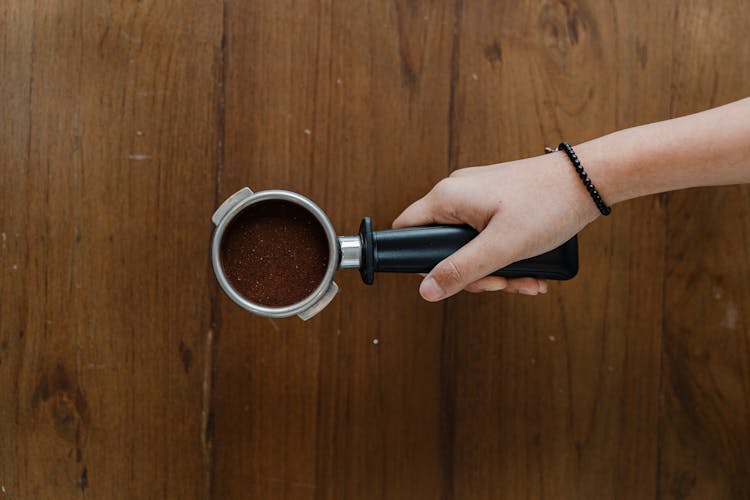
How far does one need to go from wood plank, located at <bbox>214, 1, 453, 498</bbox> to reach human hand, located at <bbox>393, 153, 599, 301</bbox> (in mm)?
87

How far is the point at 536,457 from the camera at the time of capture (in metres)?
0.57

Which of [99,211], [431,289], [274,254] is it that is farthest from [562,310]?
[99,211]

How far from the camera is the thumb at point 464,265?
43cm

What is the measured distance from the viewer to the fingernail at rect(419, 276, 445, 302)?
0.44m

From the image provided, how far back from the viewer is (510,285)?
1.69 feet

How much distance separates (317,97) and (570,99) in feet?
0.76

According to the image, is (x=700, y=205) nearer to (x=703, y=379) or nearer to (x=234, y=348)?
(x=703, y=379)

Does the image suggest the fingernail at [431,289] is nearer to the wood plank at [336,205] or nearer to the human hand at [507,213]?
the human hand at [507,213]

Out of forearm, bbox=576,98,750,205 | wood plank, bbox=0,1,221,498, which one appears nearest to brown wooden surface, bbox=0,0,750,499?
wood plank, bbox=0,1,221,498

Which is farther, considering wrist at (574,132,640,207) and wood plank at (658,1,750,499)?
wood plank at (658,1,750,499)

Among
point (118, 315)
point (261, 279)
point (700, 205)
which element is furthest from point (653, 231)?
point (118, 315)

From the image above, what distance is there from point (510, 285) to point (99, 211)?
361mm

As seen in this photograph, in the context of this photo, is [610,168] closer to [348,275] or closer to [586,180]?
[586,180]

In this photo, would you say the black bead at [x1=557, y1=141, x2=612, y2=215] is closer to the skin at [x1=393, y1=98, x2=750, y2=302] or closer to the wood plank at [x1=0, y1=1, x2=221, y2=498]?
the skin at [x1=393, y1=98, x2=750, y2=302]
